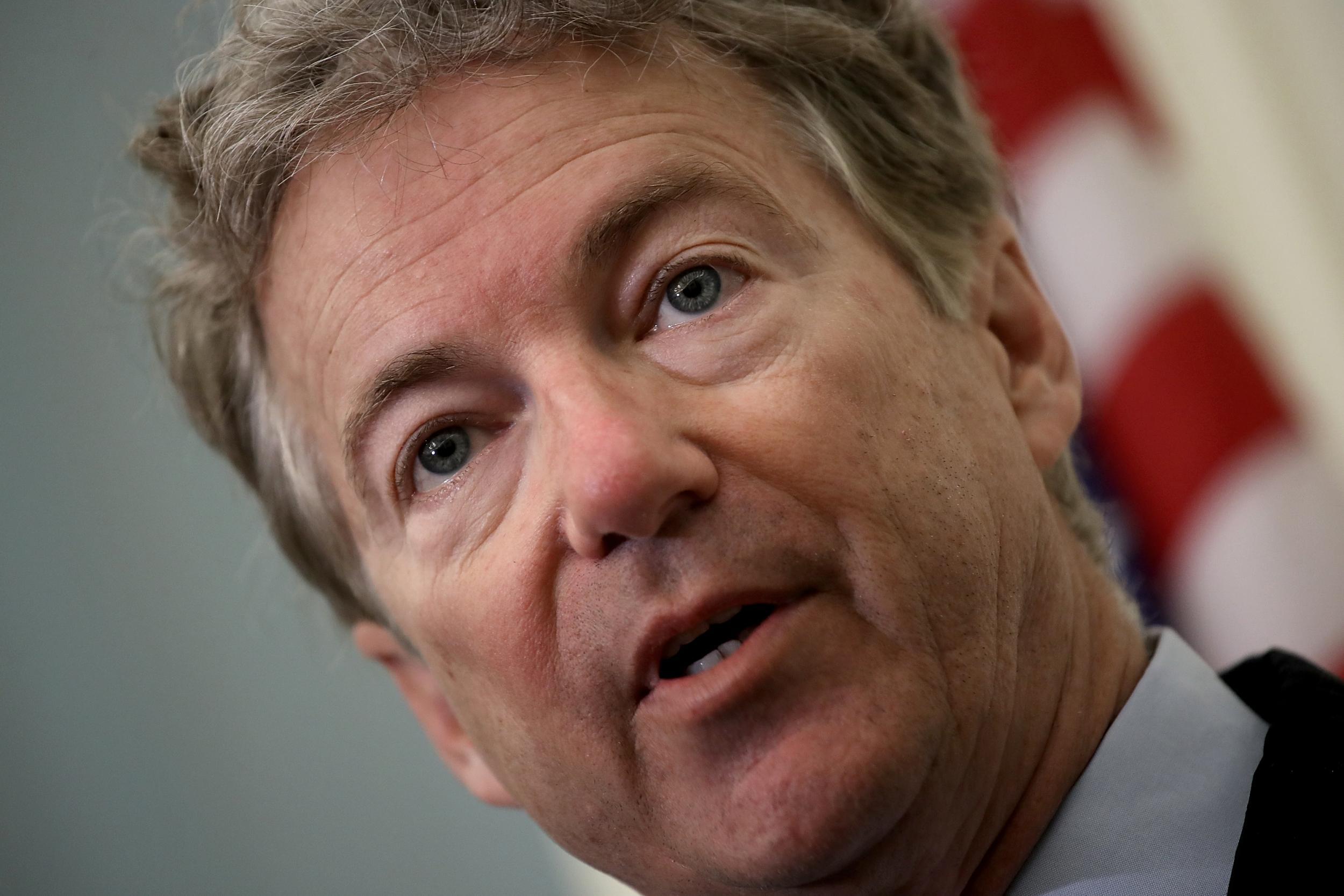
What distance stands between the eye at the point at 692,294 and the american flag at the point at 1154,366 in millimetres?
1184

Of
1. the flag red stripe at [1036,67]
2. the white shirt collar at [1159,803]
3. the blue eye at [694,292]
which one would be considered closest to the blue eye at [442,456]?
the blue eye at [694,292]

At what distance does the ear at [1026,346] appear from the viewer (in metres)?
1.13

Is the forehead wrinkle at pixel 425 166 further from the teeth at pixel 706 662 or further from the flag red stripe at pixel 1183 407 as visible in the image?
the flag red stripe at pixel 1183 407

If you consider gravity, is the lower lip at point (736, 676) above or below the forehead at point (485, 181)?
below

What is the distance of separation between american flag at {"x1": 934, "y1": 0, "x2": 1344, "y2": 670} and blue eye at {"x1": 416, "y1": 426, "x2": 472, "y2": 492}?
1.30 m

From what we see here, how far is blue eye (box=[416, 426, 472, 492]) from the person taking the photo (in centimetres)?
106

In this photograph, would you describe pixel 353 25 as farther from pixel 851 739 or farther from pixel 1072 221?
pixel 1072 221

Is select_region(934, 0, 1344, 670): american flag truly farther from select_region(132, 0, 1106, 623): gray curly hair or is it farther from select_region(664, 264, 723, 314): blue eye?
select_region(664, 264, 723, 314): blue eye

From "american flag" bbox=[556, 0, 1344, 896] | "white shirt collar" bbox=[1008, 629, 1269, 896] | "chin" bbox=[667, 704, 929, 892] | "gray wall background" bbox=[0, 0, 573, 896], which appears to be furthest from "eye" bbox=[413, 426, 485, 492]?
"american flag" bbox=[556, 0, 1344, 896]

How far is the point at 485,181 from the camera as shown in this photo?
39.5 inches

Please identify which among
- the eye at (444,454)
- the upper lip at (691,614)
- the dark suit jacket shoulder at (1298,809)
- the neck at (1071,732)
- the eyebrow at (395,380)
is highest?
the eyebrow at (395,380)

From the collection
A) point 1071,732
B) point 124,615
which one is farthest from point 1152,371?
point 124,615

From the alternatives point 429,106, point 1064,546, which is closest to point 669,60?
point 429,106

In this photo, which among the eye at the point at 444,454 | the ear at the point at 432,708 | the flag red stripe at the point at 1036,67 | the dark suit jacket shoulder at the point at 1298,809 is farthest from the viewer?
the flag red stripe at the point at 1036,67
